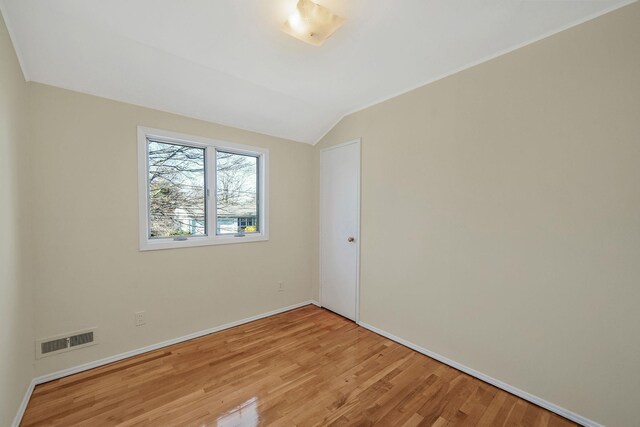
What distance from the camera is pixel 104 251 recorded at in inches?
85.1

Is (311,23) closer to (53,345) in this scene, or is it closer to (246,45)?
(246,45)

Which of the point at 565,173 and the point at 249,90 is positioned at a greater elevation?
the point at 249,90

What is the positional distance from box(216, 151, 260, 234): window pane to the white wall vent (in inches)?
52.7

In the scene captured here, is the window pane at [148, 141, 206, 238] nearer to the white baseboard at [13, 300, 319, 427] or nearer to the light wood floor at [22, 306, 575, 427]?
the white baseboard at [13, 300, 319, 427]

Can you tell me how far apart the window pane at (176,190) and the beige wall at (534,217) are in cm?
209

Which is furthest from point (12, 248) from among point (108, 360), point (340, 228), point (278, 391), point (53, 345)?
point (340, 228)

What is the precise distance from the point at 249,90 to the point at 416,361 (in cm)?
294

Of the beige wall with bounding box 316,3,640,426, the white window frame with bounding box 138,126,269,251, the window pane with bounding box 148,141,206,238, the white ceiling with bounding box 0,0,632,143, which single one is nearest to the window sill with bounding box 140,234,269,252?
the white window frame with bounding box 138,126,269,251

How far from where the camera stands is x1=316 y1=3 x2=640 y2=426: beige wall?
1.50 meters

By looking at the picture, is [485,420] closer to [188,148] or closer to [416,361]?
[416,361]

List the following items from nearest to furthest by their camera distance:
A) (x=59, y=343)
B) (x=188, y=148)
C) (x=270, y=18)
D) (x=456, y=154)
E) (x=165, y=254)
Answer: (x=270, y=18)
(x=59, y=343)
(x=456, y=154)
(x=165, y=254)
(x=188, y=148)

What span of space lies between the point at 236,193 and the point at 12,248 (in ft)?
5.92

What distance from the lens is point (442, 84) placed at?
Answer: 2252 millimetres

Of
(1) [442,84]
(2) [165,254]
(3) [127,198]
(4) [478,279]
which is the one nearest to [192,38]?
(3) [127,198]
